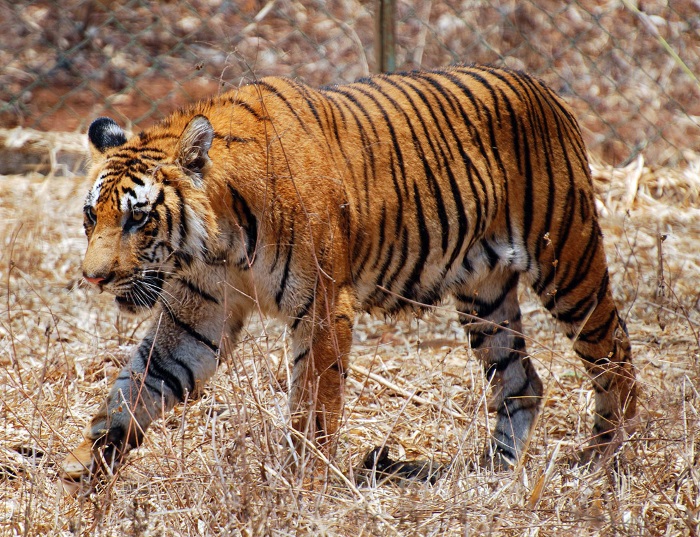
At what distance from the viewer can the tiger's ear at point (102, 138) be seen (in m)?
3.40

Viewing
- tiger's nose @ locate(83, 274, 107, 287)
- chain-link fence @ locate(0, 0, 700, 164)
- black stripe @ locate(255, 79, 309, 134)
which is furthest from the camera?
chain-link fence @ locate(0, 0, 700, 164)

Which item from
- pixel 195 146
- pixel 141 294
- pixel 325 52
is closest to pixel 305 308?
pixel 141 294

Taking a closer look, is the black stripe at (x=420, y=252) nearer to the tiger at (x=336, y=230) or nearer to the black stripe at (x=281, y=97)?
the tiger at (x=336, y=230)

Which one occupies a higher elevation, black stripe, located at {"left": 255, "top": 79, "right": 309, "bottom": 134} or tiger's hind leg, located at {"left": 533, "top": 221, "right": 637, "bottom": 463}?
black stripe, located at {"left": 255, "top": 79, "right": 309, "bottom": 134}

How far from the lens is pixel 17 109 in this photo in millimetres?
7375

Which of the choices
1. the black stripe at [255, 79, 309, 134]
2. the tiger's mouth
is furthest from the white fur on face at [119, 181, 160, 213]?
the black stripe at [255, 79, 309, 134]

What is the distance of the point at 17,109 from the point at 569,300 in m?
5.16

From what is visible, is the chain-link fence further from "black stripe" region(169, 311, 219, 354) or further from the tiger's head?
the tiger's head

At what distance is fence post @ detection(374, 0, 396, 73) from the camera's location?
5.55m

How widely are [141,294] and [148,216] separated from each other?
10.7 inches

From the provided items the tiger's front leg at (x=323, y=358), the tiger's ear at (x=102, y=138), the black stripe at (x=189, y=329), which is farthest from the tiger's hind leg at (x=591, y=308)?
the tiger's ear at (x=102, y=138)

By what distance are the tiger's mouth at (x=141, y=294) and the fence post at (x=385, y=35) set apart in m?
2.78

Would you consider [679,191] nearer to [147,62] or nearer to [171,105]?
[171,105]

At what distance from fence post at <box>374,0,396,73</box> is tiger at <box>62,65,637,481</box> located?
1.59m
